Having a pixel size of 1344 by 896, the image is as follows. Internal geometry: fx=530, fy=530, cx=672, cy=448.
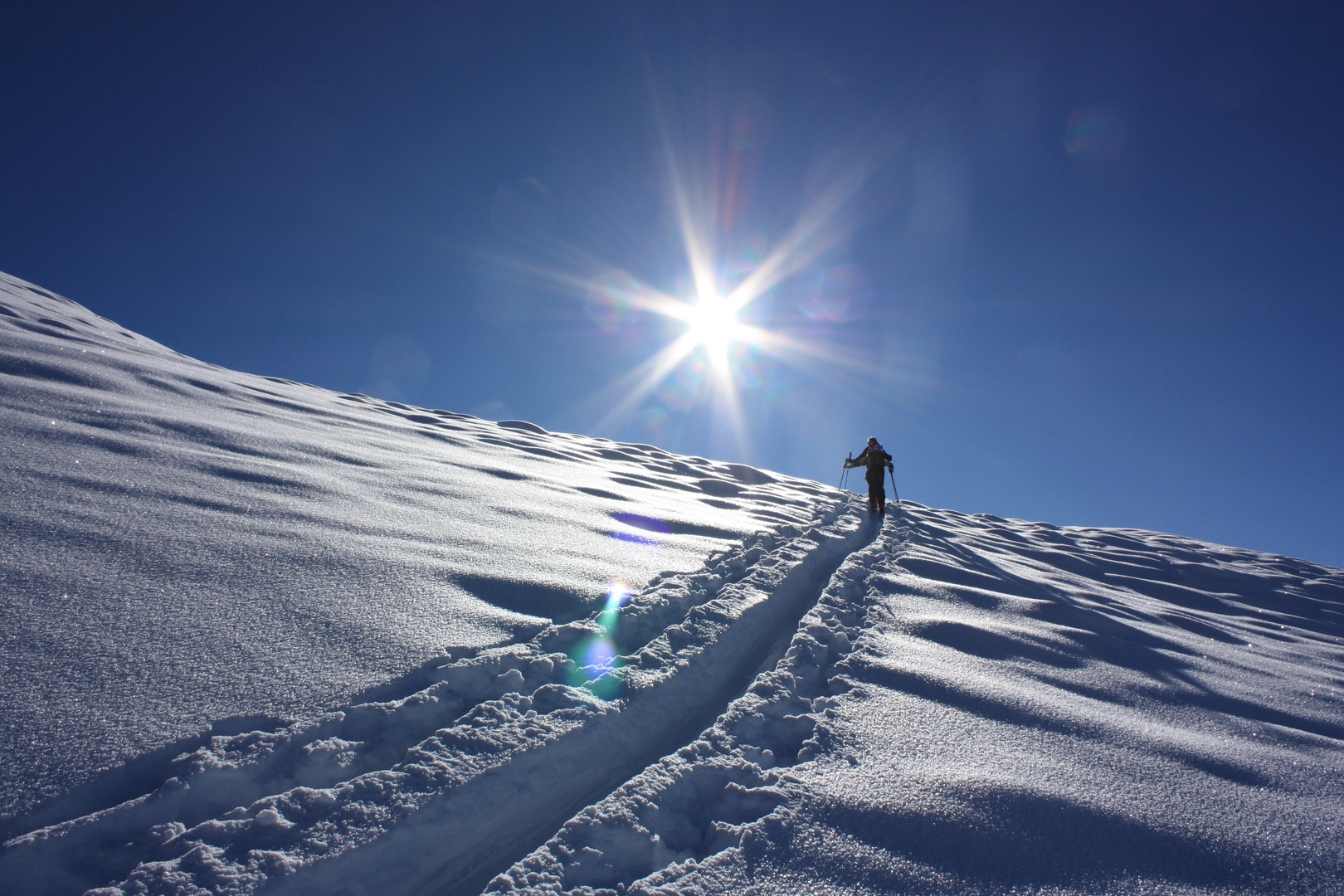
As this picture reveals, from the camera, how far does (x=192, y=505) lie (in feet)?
11.7

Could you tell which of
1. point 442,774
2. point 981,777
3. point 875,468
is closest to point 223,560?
point 442,774

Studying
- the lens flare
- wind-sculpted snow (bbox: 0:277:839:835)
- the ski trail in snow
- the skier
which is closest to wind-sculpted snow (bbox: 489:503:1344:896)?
the ski trail in snow

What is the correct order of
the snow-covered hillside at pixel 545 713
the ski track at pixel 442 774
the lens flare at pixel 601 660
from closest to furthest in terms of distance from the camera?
the ski track at pixel 442 774 → the snow-covered hillside at pixel 545 713 → the lens flare at pixel 601 660

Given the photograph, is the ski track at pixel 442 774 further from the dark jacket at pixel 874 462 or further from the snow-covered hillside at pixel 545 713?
the dark jacket at pixel 874 462

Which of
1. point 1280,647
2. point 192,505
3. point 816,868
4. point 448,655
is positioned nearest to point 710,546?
point 448,655

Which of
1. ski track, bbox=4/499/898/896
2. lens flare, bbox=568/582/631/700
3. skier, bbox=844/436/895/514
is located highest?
skier, bbox=844/436/895/514

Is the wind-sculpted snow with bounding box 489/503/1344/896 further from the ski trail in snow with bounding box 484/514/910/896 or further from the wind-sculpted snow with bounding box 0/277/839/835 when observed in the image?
the wind-sculpted snow with bounding box 0/277/839/835

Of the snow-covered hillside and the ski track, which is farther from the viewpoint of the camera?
the snow-covered hillside

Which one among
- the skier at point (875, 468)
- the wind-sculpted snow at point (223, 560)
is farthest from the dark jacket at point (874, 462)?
the wind-sculpted snow at point (223, 560)

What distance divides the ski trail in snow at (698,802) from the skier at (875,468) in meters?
7.58

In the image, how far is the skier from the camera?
10125 millimetres

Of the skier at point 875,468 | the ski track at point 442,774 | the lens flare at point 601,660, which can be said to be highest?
the skier at point 875,468

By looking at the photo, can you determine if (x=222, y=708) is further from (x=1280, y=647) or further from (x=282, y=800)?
(x=1280, y=647)

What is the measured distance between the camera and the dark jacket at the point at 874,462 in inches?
410
